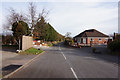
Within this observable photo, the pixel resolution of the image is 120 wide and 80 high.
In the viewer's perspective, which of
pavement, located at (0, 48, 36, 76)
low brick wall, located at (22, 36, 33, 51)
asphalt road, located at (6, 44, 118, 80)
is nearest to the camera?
asphalt road, located at (6, 44, 118, 80)

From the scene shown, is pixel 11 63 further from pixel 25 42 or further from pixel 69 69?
pixel 25 42

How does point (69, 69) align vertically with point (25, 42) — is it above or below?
below

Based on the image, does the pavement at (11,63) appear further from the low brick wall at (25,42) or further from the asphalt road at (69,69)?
the low brick wall at (25,42)

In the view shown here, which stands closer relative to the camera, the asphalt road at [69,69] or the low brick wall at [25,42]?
the asphalt road at [69,69]

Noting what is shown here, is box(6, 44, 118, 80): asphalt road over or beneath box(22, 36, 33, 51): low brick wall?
beneath

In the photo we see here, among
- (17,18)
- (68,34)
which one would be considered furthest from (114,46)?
(68,34)

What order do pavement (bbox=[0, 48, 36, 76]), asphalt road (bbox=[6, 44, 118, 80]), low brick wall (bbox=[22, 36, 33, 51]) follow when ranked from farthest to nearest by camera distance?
low brick wall (bbox=[22, 36, 33, 51]), pavement (bbox=[0, 48, 36, 76]), asphalt road (bbox=[6, 44, 118, 80])

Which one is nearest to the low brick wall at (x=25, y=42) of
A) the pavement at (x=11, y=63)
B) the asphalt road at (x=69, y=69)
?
the pavement at (x=11, y=63)

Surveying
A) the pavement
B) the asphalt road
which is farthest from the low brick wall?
the asphalt road

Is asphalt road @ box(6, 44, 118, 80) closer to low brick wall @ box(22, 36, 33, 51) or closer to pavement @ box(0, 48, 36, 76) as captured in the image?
pavement @ box(0, 48, 36, 76)

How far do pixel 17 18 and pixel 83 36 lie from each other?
27897mm

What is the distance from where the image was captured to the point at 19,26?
23.4m

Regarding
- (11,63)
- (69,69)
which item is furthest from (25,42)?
(69,69)

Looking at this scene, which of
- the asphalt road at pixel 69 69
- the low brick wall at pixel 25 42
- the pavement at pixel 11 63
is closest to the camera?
the asphalt road at pixel 69 69
